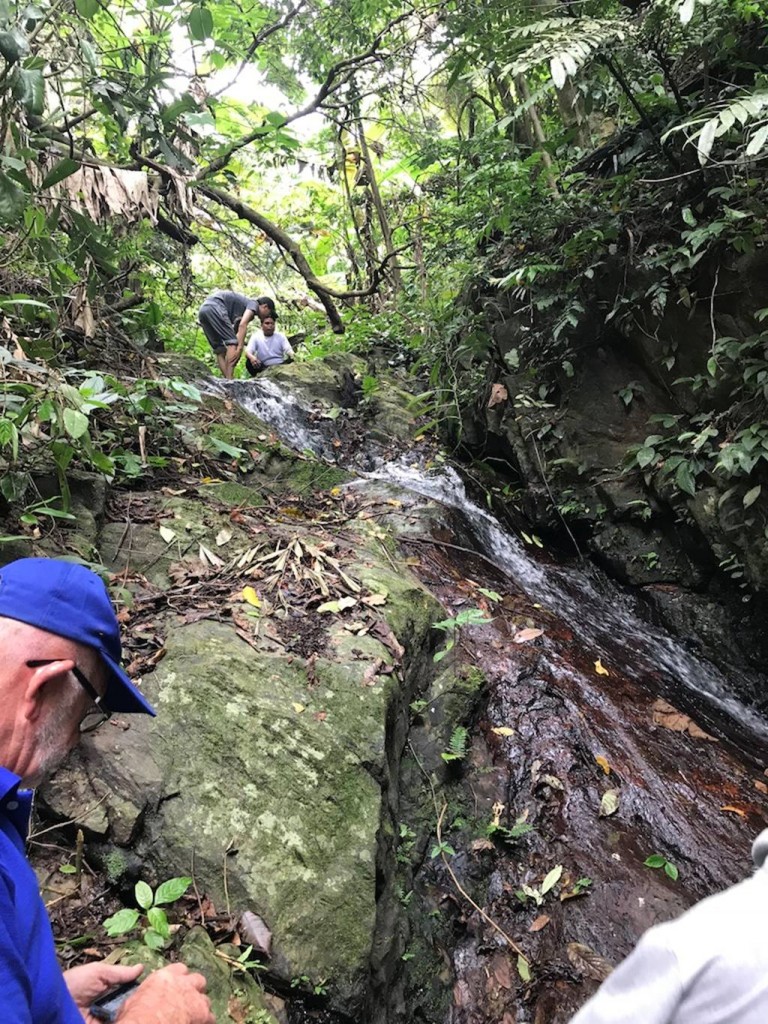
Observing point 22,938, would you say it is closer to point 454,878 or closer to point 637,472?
point 454,878

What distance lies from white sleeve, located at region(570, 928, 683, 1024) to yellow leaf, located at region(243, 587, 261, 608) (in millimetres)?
3187

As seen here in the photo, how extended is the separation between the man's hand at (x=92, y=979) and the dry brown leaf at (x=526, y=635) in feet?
11.7

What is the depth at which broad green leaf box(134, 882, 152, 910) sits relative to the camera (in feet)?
7.04

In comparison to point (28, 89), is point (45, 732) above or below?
below

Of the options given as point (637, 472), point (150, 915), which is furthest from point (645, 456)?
point (150, 915)

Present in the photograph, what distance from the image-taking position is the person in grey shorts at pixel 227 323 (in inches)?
400

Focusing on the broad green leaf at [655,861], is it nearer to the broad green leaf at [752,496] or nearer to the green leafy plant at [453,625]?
the green leafy plant at [453,625]

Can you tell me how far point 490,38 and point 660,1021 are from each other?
664 centimetres

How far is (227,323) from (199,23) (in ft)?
24.2

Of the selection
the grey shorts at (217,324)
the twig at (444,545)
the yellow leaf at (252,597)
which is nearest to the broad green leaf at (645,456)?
the twig at (444,545)

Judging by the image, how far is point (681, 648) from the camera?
19.2 ft

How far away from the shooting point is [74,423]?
3158 millimetres

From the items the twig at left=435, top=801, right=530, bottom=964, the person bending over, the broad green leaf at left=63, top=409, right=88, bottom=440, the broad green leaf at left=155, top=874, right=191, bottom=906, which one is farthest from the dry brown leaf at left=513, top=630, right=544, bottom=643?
the person bending over

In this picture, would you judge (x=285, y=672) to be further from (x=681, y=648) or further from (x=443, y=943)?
(x=681, y=648)
